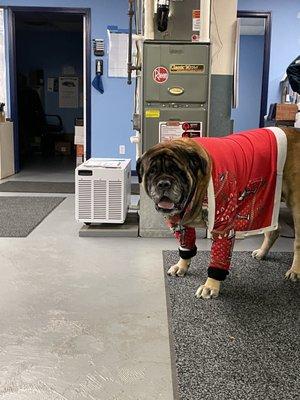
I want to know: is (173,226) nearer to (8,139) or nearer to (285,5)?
(8,139)

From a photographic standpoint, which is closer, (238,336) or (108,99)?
(238,336)

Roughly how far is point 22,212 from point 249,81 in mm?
6831

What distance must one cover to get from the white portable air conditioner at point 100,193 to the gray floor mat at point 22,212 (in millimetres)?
432

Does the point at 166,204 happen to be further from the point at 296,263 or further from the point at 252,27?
the point at 252,27

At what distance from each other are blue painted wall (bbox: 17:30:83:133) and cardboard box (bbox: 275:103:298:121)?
18.8 feet

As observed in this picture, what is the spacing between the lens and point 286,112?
3486 millimetres

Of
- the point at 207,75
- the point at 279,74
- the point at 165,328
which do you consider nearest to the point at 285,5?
the point at 279,74

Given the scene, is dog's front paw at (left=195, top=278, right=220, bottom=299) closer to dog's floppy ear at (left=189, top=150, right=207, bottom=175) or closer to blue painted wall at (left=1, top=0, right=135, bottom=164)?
dog's floppy ear at (left=189, top=150, right=207, bottom=175)

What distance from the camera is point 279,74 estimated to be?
5.58m

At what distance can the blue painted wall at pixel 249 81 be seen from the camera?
9.13 metres

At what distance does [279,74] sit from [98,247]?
3.87 meters

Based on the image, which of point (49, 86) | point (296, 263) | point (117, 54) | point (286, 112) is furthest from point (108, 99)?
point (296, 263)

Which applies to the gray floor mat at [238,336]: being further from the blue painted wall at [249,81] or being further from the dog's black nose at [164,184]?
the blue painted wall at [249,81]

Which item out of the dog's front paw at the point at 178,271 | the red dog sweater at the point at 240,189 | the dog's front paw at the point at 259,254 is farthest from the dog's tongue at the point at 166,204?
the dog's front paw at the point at 259,254
